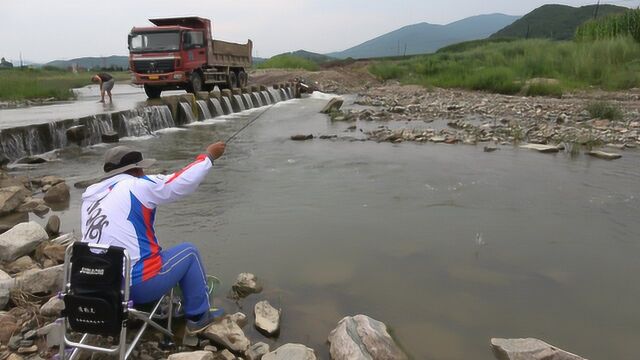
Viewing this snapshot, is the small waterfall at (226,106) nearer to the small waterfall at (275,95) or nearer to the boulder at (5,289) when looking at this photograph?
the small waterfall at (275,95)

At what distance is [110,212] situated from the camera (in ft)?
9.82

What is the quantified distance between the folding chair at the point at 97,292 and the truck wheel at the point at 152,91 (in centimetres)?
1937

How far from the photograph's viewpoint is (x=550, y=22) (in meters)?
118

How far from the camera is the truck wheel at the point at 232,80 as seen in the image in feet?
80.9

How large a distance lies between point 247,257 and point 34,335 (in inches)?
82.8

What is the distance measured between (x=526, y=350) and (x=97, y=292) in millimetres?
2628

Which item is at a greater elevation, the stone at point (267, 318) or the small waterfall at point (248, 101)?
the small waterfall at point (248, 101)

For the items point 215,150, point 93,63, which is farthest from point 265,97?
point 93,63

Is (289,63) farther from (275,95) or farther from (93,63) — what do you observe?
(93,63)

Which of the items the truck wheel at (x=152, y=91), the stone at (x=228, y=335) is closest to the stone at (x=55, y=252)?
the stone at (x=228, y=335)

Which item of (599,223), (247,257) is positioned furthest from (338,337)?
(599,223)

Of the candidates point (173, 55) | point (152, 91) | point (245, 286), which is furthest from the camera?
point (152, 91)

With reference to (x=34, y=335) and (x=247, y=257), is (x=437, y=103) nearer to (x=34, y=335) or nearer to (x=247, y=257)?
(x=247, y=257)

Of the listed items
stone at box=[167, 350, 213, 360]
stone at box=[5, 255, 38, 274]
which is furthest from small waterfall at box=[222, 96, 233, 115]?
stone at box=[167, 350, 213, 360]
